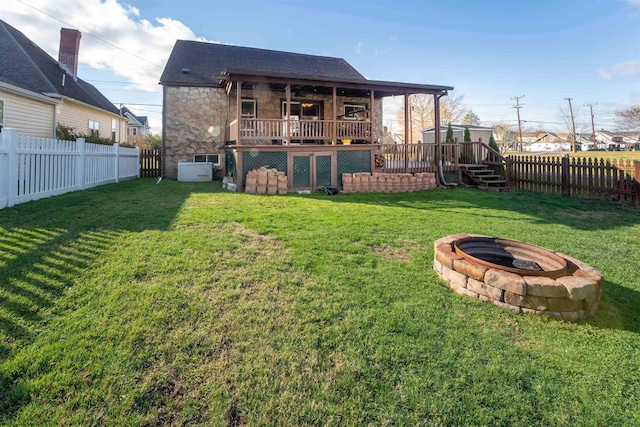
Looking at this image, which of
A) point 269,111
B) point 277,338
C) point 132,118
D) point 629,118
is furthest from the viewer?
point 132,118

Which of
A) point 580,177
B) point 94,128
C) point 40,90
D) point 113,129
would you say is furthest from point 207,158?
point 580,177

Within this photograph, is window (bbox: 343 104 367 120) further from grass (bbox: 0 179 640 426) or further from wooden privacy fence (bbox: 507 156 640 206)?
grass (bbox: 0 179 640 426)

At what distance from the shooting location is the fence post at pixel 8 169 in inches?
221

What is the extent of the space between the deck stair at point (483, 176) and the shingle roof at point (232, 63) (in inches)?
251

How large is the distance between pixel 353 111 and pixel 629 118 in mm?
43580

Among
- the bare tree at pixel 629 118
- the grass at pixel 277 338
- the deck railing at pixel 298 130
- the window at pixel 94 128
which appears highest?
the bare tree at pixel 629 118

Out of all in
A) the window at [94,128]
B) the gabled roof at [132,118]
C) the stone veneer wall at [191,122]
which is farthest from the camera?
the gabled roof at [132,118]

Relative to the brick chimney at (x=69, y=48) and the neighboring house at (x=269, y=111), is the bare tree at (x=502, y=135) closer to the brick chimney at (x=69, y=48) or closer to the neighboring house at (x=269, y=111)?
the neighboring house at (x=269, y=111)

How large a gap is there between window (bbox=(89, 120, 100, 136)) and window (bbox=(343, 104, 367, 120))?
45.1 feet

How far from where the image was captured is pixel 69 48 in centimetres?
1830

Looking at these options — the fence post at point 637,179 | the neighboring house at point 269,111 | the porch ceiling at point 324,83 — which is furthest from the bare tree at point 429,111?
the fence post at point 637,179

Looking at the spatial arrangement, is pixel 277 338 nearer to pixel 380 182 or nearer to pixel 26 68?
pixel 380 182

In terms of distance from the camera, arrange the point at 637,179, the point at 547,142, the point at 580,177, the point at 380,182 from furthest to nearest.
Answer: the point at 547,142 < the point at 380,182 < the point at 580,177 < the point at 637,179

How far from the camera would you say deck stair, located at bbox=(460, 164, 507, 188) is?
1198 cm
